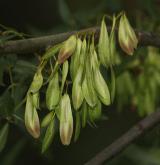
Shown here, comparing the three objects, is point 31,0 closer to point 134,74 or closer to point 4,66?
point 134,74

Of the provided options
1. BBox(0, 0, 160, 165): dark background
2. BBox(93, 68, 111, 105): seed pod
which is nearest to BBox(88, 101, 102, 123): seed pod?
BBox(93, 68, 111, 105): seed pod

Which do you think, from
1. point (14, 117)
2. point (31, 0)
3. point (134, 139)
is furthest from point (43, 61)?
point (31, 0)

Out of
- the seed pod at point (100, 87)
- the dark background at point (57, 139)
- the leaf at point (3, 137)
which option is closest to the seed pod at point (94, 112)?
the seed pod at point (100, 87)

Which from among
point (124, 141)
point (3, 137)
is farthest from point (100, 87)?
point (124, 141)

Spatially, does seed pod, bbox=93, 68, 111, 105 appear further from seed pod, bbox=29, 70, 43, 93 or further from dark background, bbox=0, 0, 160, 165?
dark background, bbox=0, 0, 160, 165

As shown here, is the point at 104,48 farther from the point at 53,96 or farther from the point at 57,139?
the point at 57,139

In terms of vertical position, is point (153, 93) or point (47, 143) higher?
point (47, 143)
